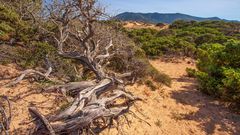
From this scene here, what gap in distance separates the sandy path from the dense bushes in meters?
0.34

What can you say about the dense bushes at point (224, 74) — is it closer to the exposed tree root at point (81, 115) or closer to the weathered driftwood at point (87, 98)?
the weathered driftwood at point (87, 98)

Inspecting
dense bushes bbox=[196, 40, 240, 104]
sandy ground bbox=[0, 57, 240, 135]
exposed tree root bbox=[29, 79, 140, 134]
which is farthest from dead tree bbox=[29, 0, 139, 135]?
dense bushes bbox=[196, 40, 240, 104]

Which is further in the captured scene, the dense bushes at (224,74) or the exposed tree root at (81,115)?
the dense bushes at (224,74)

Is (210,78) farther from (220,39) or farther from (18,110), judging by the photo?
(220,39)

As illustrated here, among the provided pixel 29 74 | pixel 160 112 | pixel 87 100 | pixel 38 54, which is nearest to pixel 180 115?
pixel 160 112

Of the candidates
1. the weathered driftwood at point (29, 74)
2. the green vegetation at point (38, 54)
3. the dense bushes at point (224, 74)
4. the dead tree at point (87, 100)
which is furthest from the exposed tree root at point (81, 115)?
the dense bushes at point (224, 74)

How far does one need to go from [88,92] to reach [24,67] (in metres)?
3.32

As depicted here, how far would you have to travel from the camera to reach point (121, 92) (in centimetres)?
588

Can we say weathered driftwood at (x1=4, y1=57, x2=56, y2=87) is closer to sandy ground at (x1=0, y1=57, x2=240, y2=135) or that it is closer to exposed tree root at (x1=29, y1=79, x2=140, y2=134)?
sandy ground at (x1=0, y1=57, x2=240, y2=135)

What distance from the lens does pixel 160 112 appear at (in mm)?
6953

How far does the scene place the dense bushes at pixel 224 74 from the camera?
7246 millimetres

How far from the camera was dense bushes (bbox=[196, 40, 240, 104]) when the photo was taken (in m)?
7.25

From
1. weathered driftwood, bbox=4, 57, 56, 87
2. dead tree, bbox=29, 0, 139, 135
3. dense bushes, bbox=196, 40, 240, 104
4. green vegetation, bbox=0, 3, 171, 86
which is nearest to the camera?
dead tree, bbox=29, 0, 139, 135

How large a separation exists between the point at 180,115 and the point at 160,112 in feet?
1.64
